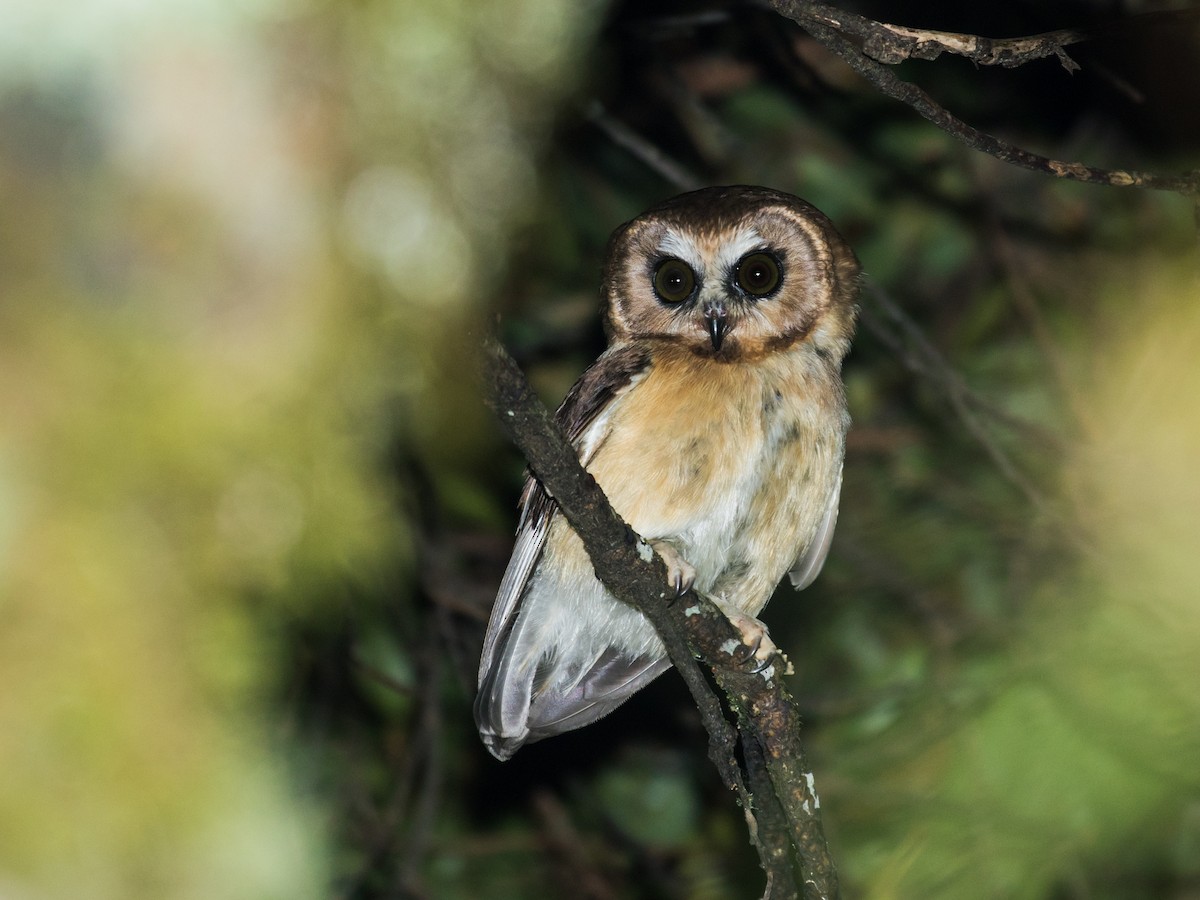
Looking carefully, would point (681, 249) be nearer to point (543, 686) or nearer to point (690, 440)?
point (690, 440)

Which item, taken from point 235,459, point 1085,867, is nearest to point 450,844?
point 235,459

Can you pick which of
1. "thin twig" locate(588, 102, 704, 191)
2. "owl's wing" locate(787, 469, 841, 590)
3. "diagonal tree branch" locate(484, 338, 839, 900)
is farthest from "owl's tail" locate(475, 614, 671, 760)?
"thin twig" locate(588, 102, 704, 191)

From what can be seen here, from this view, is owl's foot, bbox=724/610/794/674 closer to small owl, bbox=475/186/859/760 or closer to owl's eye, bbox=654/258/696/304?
small owl, bbox=475/186/859/760

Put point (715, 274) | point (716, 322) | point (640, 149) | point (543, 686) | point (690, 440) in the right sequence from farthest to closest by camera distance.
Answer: point (640, 149), point (543, 686), point (715, 274), point (716, 322), point (690, 440)

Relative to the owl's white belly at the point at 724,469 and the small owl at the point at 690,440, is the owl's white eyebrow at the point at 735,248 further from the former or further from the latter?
the owl's white belly at the point at 724,469

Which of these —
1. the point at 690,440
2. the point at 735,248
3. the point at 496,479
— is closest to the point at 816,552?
the point at 690,440

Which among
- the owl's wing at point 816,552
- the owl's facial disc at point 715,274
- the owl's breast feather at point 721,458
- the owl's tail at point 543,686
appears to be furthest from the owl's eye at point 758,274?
the owl's tail at point 543,686
